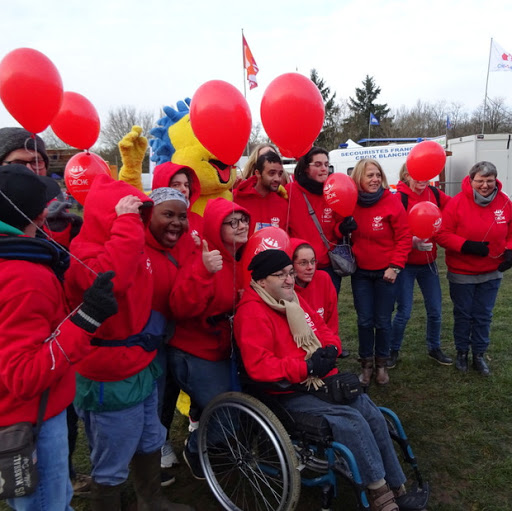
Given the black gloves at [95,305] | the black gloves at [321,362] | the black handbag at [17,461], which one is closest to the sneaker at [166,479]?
the black gloves at [321,362]

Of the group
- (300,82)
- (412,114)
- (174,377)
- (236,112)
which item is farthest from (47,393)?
(412,114)

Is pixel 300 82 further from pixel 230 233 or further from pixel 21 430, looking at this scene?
pixel 21 430

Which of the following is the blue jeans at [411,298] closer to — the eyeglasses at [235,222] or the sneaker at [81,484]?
the eyeglasses at [235,222]

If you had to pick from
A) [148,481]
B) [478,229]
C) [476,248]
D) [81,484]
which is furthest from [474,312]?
[81,484]

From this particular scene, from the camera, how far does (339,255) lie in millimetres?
3502

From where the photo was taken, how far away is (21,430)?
144cm

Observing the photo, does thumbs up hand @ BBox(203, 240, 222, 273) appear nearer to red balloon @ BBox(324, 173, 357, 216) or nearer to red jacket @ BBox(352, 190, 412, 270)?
red balloon @ BBox(324, 173, 357, 216)

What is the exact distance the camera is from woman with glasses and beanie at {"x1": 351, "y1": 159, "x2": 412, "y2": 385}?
357 centimetres

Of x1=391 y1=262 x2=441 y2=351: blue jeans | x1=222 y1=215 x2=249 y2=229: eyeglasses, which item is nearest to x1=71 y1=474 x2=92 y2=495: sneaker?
x1=222 y1=215 x2=249 y2=229: eyeglasses

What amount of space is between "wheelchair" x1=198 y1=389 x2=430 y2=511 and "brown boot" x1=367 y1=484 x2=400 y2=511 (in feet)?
0.28

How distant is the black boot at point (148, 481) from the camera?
7.14ft

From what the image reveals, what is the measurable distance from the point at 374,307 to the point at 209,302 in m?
1.92

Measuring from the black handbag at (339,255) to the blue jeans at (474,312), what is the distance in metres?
1.19

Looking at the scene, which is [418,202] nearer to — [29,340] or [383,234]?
[383,234]
